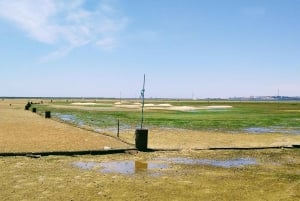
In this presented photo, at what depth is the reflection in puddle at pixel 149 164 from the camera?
14.5m

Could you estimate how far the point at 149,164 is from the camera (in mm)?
15758

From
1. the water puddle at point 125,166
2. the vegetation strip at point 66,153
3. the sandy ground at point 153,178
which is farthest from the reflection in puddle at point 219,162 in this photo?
the vegetation strip at point 66,153

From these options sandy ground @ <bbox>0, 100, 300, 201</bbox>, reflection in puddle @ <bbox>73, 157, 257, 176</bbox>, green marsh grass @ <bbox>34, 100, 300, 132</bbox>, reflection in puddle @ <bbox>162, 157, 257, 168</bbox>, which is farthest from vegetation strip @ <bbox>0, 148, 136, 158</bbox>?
green marsh grass @ <bbox>34, 100, 300, 132</bbox>

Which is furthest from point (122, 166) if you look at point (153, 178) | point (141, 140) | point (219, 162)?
point (141, 140)

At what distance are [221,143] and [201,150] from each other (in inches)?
163

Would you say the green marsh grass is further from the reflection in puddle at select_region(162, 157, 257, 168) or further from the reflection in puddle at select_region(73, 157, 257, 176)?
the reflection in puddle at select_region(73, 157, 257, 176)

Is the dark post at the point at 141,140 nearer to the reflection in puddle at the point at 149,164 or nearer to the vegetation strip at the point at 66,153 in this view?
the vegetation strip at the point at 66,153

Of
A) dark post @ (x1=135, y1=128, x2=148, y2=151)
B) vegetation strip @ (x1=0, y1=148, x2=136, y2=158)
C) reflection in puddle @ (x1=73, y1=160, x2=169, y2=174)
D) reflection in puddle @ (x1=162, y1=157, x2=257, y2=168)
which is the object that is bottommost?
reflection in puddle @ (x1=73, y1=160, x2=169, y2=174)

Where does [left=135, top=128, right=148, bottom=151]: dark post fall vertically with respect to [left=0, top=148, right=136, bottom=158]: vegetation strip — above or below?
above


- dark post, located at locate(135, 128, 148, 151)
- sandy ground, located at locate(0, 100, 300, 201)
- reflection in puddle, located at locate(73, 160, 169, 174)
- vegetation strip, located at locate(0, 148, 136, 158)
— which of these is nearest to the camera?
sandy ground, located at locate(0, 100, 300, 201)

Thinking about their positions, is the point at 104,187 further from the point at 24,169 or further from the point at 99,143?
the point at 99,143

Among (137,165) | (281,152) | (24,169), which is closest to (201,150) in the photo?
A: (281,152)

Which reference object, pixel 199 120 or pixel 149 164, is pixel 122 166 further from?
pixel 199 120

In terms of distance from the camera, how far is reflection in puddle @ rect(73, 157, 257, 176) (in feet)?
47.4
